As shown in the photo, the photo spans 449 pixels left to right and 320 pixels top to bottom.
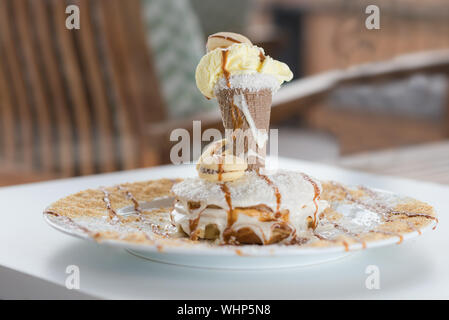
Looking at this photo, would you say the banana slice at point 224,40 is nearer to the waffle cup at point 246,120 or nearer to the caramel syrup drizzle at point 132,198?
the waffle cup at point 246,120

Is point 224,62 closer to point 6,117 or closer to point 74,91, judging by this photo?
point 74,91

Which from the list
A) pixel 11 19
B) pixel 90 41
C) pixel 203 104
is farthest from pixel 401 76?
pixel 11 19

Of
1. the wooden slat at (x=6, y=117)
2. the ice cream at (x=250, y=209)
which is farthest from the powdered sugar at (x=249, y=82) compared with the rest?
the wooden slat at (x=6, y=117)

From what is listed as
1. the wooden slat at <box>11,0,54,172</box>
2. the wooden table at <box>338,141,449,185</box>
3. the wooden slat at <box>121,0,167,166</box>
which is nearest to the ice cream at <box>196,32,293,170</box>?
the wooden table at <box>338,141,449,185</box>

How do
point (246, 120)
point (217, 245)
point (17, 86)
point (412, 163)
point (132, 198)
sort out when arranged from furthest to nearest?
point (17, 86), point (412, 163), point (132, 198), point (246, 120), point (217, 245)

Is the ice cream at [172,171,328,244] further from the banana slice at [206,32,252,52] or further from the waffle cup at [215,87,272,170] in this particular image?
the banana slice at [206,32,252,52]

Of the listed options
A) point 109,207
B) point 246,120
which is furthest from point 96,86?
point 246,120

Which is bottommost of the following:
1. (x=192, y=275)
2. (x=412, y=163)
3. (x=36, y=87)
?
(x=412, y=163)

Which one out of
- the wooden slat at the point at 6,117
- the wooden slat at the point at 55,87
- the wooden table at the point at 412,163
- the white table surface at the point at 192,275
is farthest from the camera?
the wooden slat at the point at 6,117
